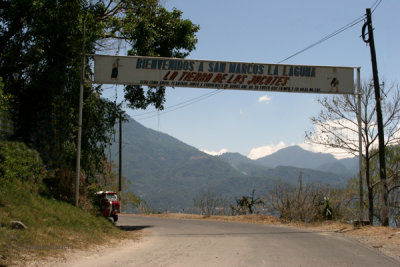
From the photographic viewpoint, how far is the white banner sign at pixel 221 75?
1605 cm

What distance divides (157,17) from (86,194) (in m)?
9.36

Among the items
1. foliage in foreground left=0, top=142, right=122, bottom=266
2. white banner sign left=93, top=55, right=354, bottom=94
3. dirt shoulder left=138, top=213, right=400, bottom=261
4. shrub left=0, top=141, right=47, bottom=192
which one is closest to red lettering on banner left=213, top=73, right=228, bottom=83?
white banner sign left=93, top=55, right=354, bottom=94

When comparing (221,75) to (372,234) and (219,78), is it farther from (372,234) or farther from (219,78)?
(372,234)

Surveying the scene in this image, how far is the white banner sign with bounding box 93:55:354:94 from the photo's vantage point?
16.0 meters

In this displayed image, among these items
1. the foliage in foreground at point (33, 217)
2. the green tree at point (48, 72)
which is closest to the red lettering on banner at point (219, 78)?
the green tree at point (48, 72)

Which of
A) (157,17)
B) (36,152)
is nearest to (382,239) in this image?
(36,152)

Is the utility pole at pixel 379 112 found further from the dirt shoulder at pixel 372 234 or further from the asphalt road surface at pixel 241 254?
the asphalt road surface at pixel 241 254

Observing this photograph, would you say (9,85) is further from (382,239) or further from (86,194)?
(382,239)

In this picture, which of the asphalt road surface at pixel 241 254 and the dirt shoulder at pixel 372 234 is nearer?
the asphalt road surface at pixel 241 254

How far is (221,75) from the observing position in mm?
16406

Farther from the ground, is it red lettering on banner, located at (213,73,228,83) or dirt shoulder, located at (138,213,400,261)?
red lettering on banner, located at (213,73,228,83)

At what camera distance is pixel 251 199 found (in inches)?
1125

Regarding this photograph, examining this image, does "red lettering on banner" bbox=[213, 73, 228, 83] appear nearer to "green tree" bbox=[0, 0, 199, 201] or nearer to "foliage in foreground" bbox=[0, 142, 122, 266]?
"green tree" bbox=[0, 0, 199, 201]

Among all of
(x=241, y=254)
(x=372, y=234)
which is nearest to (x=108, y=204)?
(x=241, y=254)
